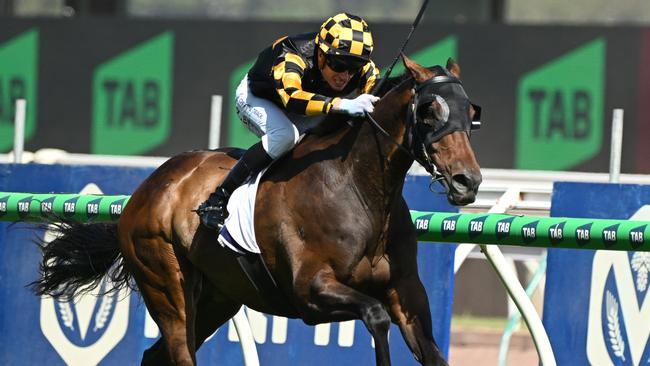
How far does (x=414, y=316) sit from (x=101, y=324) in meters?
2.67

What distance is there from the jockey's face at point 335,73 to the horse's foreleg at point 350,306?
0.85m

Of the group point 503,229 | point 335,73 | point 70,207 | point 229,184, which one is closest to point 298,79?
point 335,73

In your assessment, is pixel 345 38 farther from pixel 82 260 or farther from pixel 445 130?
pixel 82 260

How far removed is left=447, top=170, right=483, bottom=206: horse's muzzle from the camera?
187 inches

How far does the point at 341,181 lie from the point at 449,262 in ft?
4.60

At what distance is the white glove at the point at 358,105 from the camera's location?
515cm

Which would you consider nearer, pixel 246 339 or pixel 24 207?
pixel 246 339

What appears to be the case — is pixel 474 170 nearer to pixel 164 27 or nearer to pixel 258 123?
pixel 258 123

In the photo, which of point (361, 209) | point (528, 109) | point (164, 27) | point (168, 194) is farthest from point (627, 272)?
point (164, 27)

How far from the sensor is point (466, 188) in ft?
15.6

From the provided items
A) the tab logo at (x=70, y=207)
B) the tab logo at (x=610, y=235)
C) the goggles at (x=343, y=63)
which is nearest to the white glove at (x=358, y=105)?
the goggles at (x=343, y=63)

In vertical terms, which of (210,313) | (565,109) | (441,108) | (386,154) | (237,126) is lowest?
(210,313)

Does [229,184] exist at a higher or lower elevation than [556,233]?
higher

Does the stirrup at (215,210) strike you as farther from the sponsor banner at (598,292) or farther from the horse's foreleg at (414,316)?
the sponsor banner at (598,292)
